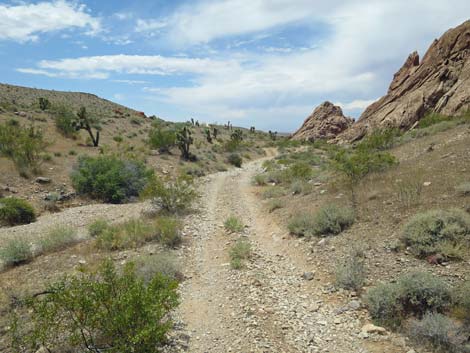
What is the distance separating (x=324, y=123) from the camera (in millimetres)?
55562

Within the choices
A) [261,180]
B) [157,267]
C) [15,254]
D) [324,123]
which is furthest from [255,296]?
[324,123]

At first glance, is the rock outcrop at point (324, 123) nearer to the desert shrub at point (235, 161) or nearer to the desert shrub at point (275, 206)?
the desert shrub at point (235, 161)

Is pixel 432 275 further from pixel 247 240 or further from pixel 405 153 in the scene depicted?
pixel 405 153

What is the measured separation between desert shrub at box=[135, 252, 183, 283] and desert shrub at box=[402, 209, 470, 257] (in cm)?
525

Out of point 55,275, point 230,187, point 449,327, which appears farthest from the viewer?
point 230,187

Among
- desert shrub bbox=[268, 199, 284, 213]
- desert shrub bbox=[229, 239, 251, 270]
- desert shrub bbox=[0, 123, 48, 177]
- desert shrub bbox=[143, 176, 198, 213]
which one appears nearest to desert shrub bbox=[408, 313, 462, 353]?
desert shrub bbox=[229, 239, 251, 270]

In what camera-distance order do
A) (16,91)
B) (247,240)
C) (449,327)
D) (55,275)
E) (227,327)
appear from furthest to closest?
1. (16,91)
2. (247,240)
3. (55,275)
4. (227,327)
5. (449,327)

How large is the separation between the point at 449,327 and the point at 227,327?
337 centimetres

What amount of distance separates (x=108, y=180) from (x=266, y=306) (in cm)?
1286

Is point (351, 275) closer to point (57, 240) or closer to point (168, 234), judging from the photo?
point (168, 234)

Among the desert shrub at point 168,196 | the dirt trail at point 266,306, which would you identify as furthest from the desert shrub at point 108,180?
the dirt trail at point 266,306

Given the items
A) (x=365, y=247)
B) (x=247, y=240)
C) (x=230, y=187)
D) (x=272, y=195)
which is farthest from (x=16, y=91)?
(x=365, y=247)

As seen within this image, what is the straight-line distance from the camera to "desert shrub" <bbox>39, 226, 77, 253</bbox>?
9.29 metres

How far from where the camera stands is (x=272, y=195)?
1561cm
